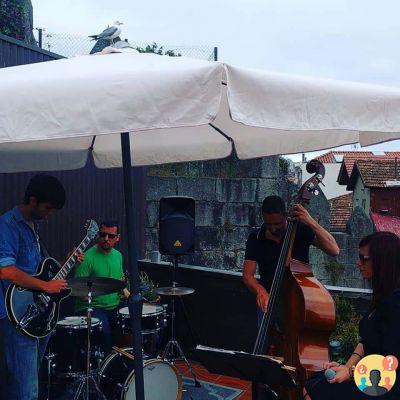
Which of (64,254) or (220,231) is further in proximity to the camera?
(220,231)

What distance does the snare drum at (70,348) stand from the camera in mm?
3924

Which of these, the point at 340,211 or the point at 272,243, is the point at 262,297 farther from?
the point at 340,211

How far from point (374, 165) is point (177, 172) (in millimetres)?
15241

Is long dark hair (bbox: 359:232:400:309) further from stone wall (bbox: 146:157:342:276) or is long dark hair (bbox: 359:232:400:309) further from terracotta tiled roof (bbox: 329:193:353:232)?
terracotta tiled roof (bbox: 329:193:353:232)

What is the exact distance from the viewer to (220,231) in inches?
364

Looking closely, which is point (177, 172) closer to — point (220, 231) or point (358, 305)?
point (220, 231)

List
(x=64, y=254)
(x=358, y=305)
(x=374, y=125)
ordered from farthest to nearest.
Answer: (x=64, y=254), (x=358, y=305), (x=374, y=125)

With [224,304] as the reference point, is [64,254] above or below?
above

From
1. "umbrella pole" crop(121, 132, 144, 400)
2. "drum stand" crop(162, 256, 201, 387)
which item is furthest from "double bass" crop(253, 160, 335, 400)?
"drum stand" crop(162, 256, 201, 387)

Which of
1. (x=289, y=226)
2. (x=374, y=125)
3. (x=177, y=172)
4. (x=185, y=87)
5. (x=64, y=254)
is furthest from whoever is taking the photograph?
(x=177, y=172)

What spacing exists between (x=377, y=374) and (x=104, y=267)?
312 cm

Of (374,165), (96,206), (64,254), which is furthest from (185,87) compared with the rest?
(374,165)

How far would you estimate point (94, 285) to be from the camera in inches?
154

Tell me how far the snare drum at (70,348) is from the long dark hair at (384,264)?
7.17ft
